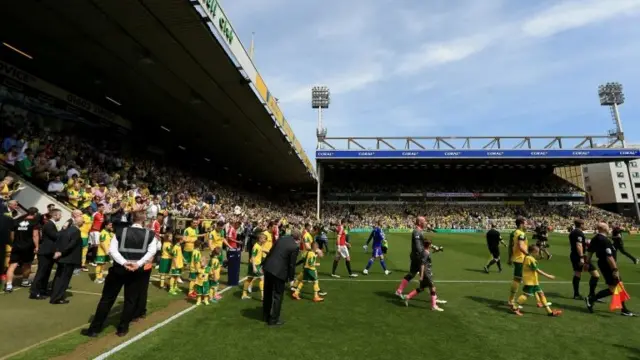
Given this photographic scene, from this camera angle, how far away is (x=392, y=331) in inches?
241

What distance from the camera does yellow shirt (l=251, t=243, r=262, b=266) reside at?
28.7ft

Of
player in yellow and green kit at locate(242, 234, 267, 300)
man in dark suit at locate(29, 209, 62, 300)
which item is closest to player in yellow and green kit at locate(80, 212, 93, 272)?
man in dark suit at locate(29, 209, 62, 300)

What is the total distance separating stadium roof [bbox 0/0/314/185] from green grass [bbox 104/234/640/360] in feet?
30.2

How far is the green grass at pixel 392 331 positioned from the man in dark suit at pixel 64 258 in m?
2.93

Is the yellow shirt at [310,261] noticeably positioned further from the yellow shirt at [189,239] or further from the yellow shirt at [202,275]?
the yellow shirt at [189,239]

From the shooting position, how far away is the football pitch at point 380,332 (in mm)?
5062

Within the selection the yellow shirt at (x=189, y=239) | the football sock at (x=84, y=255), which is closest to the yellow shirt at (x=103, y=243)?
the football sock at (x=84, y=255)

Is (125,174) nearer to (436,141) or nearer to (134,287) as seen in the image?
(134,287)

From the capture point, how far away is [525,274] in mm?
7453

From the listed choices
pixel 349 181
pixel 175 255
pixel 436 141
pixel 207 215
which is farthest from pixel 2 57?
pixel 349 181

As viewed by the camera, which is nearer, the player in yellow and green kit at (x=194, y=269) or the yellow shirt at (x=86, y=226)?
the player in yellow and green kit at (x=194, y=269)

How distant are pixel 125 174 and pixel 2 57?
7551mm

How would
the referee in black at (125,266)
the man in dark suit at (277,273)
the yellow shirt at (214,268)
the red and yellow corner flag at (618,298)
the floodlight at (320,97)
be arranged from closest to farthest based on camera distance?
the referee in black at (125,266)
the man in dark suit at (277,273)
the red and yellow corner flag at (618,298)
the yellow shirt at (214,268)
the floodlight at (320,97)

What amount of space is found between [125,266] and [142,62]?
1204 centimetres
